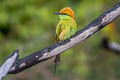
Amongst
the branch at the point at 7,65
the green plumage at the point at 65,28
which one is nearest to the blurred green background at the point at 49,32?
the green plumage at the point at 65,28

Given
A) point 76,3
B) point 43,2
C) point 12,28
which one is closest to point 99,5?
point 76,3

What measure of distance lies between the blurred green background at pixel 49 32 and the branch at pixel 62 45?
2.89m

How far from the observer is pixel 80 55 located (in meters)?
5.03

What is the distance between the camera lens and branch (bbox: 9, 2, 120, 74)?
1.88 metres

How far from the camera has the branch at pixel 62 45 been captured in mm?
1884

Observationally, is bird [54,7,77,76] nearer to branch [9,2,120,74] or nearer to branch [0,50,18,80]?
branch [9,2,120,74]

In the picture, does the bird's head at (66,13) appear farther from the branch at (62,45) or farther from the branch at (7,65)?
the branch at (7,65)

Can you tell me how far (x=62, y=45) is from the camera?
6.28 feet

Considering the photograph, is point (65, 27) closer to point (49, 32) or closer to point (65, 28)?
point (65, 28)

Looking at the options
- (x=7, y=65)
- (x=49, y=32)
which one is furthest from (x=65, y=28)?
(x=49, y=32)

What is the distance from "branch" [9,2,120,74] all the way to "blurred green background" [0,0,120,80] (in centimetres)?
289

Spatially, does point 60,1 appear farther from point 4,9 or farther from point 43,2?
point 4,9

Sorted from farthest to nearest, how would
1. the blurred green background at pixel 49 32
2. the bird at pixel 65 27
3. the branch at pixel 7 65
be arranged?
the blurred green background at pixel 49 32, the bird at pixel 65 27, the branch at pixel 7 65

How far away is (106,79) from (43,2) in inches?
38.1
